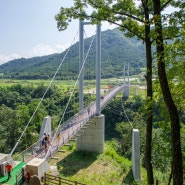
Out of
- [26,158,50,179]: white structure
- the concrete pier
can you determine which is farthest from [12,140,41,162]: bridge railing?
the concrete pier

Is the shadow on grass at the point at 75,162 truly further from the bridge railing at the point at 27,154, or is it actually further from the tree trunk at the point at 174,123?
the tree trunk at the point at 174,123

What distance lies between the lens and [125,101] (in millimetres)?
49094

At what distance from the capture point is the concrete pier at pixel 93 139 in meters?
18.5

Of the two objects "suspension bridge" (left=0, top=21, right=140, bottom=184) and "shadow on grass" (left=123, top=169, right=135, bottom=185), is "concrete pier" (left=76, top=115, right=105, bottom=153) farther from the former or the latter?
Answer: "shadow on grass" (left=123, top=169, right=135, bottom=185)

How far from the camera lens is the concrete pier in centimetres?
1854

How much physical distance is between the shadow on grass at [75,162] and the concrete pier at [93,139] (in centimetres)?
43

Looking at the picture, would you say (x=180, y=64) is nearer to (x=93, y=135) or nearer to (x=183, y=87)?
(x=183, y=87)

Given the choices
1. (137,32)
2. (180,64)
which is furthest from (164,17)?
(180,64)

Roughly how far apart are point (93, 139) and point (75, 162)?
2.76 m

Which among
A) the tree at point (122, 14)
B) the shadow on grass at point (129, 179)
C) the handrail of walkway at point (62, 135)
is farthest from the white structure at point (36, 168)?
the shadow on grass at point (129, 179)

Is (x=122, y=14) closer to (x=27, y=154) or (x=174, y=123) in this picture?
(x=174, y=123)

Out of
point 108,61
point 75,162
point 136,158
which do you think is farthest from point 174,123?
point 108,61

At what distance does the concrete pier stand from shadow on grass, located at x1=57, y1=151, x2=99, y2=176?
1.41ft

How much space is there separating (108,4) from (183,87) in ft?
10.4
